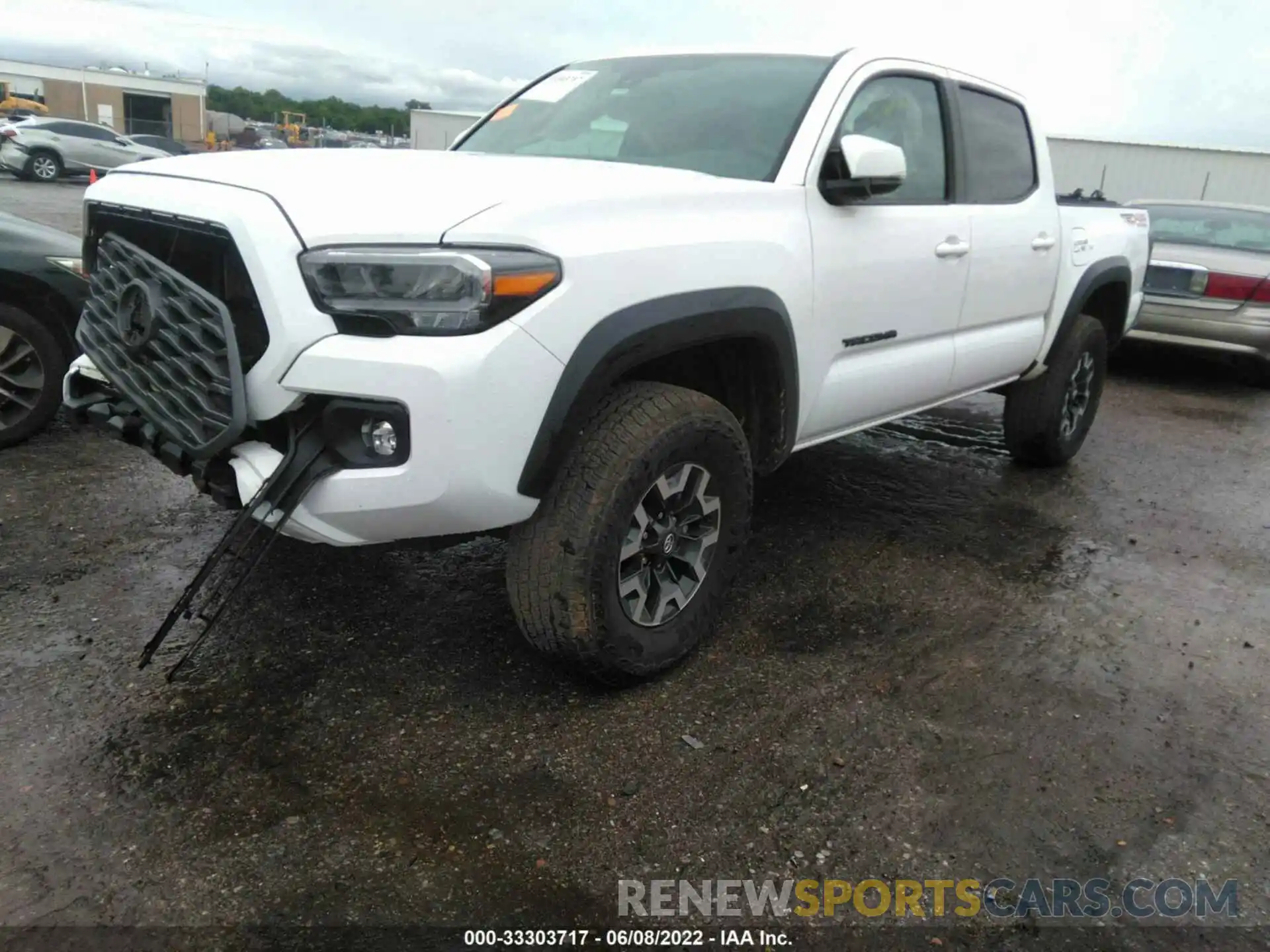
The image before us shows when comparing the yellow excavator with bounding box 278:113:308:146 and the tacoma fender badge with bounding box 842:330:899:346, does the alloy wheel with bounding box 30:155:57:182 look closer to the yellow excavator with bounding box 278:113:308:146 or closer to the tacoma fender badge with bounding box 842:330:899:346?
the yellow excavator with bounding box 278:113:308:146

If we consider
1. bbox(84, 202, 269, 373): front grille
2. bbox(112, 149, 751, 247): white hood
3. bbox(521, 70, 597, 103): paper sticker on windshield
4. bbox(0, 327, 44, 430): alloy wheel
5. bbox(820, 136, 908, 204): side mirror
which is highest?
bbox(521, 70, 597, 103): paper sticker on windshield

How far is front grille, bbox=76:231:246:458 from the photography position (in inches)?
91.4

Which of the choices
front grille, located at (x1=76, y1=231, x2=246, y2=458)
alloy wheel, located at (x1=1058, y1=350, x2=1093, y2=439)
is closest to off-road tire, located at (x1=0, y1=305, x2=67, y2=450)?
front grille, located at (x1=76, y1=231, x2=246, y2=458)

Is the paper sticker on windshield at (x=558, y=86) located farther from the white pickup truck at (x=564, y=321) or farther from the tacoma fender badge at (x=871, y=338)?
the tacoma fender badge at (x=871, y=338)

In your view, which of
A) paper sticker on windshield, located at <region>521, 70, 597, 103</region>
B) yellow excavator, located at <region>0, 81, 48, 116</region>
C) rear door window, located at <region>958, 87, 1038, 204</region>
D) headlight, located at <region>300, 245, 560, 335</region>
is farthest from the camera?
yellow excavator, located at <region>0, 81, 48, 116</region>

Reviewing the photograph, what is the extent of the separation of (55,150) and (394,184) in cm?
2497

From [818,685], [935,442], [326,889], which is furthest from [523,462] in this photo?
[935,442]

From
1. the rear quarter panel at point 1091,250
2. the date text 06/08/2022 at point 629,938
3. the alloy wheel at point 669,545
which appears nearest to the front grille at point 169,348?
the alloy wheel at point 669,545

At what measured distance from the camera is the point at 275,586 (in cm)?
335

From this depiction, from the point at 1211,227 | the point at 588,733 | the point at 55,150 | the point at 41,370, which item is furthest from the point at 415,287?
the point at 55,150

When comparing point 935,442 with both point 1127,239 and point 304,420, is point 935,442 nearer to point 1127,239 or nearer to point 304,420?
point 1127,239

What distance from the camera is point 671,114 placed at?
3453 mm

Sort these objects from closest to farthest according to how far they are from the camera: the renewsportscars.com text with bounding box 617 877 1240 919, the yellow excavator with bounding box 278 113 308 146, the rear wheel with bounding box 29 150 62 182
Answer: the renewsportscars.com text with bounding box 617 877 1240 919 → the rear wheel with bounding box 29 150 62 182 → the yellow excavator with bounding box 278 113 308 146

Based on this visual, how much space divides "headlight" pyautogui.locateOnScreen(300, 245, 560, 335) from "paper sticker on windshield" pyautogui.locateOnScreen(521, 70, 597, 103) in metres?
1.92
